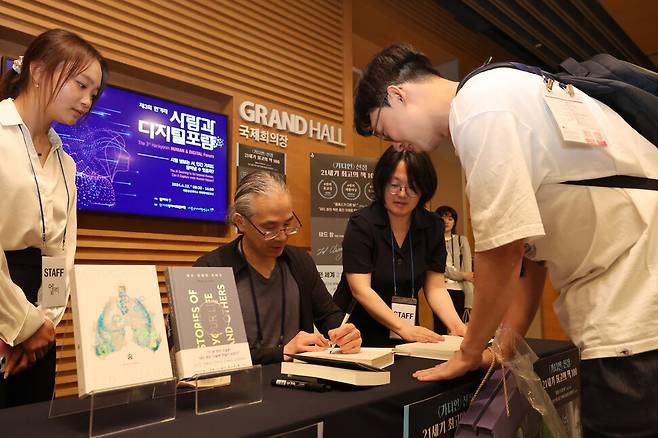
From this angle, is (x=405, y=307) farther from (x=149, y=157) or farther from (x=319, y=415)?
(x=149, y=157)

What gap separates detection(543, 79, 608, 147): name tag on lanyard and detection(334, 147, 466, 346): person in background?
1.11 metres

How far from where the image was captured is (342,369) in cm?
111

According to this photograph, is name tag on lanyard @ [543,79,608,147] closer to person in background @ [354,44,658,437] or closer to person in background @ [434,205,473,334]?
person in background @ [354,44,658,437]

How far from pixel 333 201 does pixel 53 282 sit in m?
3.12

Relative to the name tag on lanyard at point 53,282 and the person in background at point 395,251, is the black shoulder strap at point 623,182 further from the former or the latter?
the name tag on lanyard at point 53,282

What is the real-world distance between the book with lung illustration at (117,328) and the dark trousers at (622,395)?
869 millimetres

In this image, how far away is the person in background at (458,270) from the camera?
5.67 m

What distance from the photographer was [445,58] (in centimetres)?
643

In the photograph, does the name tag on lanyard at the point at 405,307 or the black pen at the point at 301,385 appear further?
the name tag on lanyard at the point at 405,307

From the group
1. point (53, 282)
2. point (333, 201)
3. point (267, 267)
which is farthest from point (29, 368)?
point (333, 201)

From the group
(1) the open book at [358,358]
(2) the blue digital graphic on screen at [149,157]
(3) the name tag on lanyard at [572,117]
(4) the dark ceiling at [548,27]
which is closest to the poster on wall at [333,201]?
(2) the blue digital graphic on screen at [149,157]

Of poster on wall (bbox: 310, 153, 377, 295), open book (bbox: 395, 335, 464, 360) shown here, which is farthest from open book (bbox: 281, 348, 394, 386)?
poster on wall (bbox: 310, 153, 377, 295)

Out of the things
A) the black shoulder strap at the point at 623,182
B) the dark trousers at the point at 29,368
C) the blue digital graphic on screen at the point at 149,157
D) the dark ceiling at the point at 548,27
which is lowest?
the dark trousers at the point at 29,368

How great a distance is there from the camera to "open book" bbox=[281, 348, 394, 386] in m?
1.07
